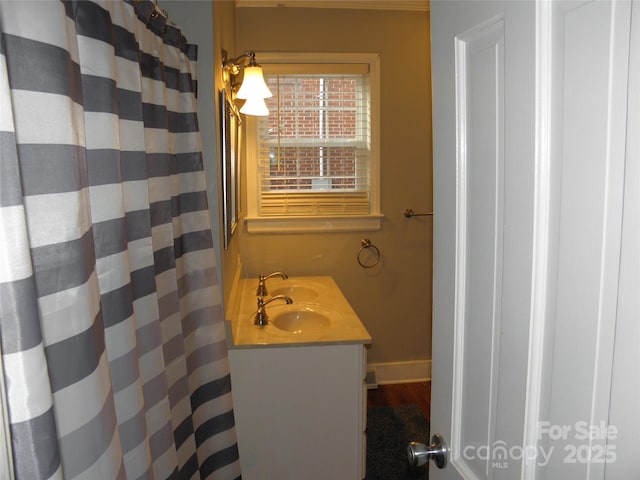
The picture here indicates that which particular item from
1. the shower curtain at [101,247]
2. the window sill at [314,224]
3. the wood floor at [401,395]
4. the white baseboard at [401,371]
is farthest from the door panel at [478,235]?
the white baseboard at [401,371]

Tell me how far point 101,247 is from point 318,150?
2455 millimetres

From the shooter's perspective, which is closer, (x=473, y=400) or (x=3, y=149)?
(x=3, y=149)

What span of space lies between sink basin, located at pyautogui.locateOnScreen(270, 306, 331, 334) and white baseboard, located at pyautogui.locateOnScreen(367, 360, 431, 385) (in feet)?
3.68

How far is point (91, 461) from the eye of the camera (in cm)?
67

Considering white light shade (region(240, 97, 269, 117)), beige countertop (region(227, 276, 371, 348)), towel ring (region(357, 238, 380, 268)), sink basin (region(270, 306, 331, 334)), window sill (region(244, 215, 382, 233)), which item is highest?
white light shade (region(240, 97, 269, 117))

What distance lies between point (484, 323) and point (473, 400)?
5.7 inches

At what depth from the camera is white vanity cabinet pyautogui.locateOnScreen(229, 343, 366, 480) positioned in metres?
1.97

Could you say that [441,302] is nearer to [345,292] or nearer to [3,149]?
[3,149]

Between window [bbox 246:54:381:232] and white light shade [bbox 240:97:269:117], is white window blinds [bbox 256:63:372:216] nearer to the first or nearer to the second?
window [bbox 246:54:381:232]

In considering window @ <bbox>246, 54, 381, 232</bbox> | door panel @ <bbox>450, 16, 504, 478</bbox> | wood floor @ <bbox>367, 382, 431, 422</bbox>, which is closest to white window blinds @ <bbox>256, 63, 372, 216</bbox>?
window @ <bbox>246, 54, 381, 232</bbox>

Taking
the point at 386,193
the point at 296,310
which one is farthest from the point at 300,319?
the point at 386,193

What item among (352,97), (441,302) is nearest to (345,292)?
(352,97)

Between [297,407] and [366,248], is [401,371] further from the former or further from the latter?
[297,407]

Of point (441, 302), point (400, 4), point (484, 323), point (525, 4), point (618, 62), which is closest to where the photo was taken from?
point (618, 62)
